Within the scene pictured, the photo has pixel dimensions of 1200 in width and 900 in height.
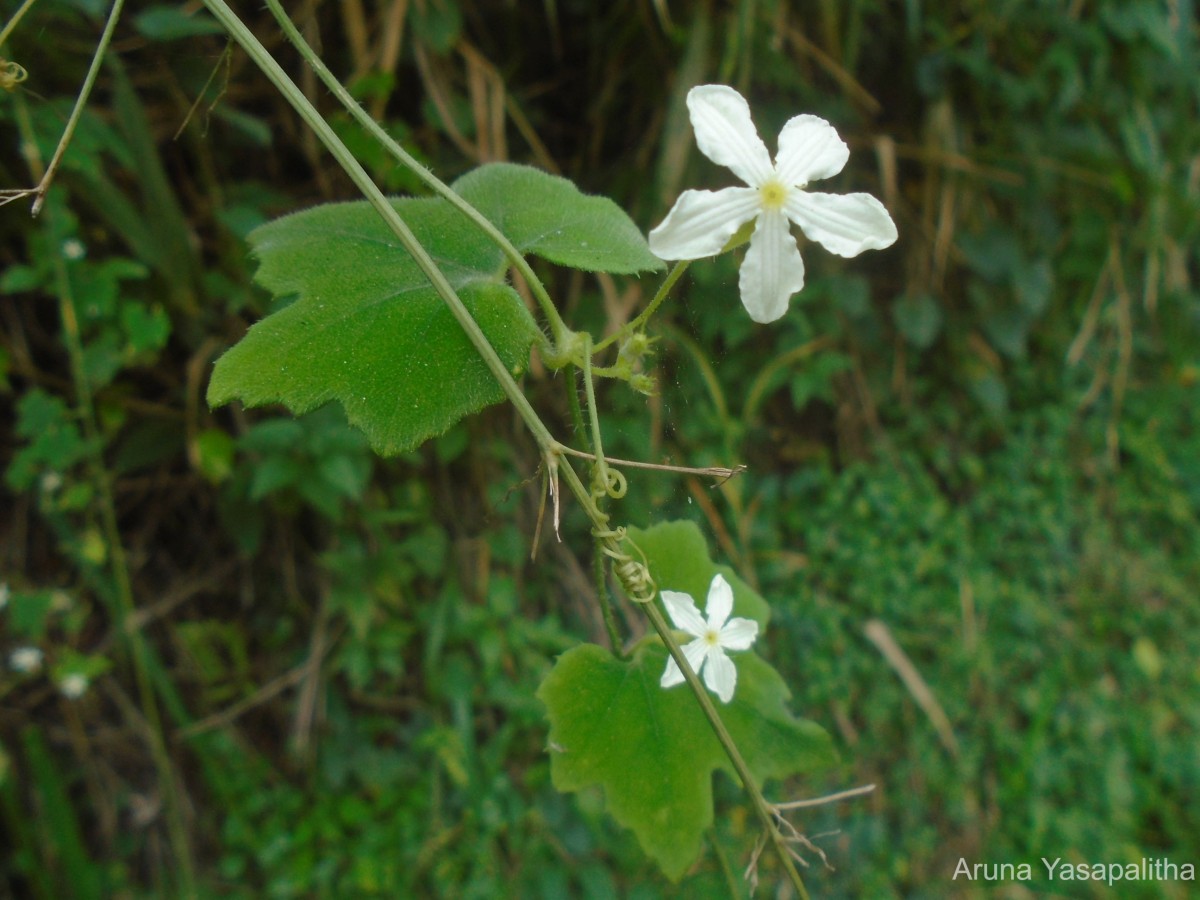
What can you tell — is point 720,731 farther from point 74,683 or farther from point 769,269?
point 74,683

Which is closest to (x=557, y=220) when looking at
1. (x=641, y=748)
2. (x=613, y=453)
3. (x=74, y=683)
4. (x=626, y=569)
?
(x=626, y=569)

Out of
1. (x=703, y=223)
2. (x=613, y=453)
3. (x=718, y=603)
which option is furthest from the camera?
(x=613, y=453)

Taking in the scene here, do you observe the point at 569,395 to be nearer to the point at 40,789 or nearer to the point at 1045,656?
the point at 40,789

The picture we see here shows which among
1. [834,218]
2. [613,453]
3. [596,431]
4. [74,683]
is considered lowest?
[74,683]

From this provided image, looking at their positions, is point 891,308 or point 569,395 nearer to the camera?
point 569,395

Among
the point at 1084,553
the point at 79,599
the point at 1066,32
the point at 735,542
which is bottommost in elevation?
the point at 1084,553

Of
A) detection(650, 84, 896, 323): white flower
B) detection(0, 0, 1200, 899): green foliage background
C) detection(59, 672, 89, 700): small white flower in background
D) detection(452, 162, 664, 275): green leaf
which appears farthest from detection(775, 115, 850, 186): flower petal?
detection(59, 672, 89, 700): small white flower in background

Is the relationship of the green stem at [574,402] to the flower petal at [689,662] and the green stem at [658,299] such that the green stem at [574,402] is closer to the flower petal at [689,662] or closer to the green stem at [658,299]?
the green stem at [658,299]

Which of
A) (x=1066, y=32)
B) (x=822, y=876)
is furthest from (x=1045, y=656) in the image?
(x=1066, y=32)
